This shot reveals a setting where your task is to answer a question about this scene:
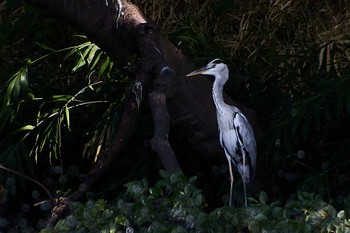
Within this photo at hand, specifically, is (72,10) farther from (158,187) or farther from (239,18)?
(239,18)

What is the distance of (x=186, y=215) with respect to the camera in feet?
9.47

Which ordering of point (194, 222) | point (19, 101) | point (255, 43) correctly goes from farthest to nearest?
point (255, 43)
point (19, 101)
point (194, 222)

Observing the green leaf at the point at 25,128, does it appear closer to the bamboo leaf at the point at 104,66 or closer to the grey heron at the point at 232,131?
the bamboo leaf at the point at 104,66

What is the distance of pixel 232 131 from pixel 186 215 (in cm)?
87

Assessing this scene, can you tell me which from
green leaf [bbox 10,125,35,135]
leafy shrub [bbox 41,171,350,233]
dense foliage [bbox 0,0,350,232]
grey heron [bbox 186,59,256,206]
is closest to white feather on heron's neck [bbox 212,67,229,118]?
grey heron [bbox 186,59,256,206]

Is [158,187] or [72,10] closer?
[158,187]

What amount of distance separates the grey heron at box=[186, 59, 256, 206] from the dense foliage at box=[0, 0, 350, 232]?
0.28 meters

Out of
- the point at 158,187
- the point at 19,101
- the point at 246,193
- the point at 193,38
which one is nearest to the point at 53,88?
the point at 19,101

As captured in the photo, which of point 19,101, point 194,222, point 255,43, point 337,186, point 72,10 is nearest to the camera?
point 194,222

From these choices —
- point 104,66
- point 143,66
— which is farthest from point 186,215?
point 104,66

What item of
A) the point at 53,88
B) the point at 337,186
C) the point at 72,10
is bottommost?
the point at 337,186

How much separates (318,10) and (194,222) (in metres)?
2.49

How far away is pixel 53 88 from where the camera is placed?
4.91 metres

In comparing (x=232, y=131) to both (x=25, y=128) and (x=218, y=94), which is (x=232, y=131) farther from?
(x=25, y=128)
